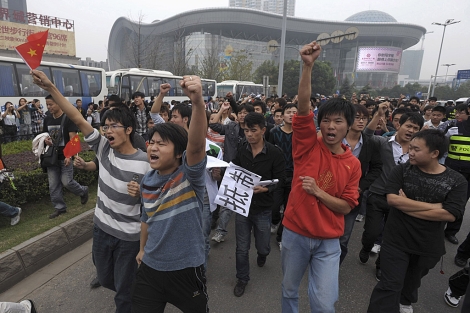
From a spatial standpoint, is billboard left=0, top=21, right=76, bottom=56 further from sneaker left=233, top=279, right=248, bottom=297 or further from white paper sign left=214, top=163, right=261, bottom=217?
sneaker left=233, top=279, right=248, bottom=297

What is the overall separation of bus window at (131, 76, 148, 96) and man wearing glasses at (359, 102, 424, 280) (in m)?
15.5

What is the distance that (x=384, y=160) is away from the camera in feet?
10.7

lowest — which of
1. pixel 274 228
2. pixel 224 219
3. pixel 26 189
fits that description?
pixel 274 228

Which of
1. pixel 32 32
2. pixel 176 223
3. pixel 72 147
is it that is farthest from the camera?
pixel 32 32

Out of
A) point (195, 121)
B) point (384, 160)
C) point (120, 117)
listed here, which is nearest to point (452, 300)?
point (384, 160)

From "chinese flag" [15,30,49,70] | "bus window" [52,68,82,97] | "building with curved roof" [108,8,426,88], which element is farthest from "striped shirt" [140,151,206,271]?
"building with curved roof" [108,8,426,88]

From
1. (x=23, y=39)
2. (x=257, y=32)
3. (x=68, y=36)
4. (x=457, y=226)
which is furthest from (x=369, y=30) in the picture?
(x=457, y=226)

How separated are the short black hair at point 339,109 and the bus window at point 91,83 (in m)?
15.0

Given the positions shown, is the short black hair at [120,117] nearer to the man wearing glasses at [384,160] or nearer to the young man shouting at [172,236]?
the young man shouting at [172,236]

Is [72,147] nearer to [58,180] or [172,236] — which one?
[58,180]

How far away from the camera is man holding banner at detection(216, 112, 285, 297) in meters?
2.83

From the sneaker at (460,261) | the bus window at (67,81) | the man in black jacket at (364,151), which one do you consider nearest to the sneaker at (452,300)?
the sneaker at (460,261)

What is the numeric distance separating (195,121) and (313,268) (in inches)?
52.7

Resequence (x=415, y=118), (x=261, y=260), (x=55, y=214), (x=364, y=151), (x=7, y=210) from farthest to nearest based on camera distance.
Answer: (x=55, y=214) < (x=7, y=210) < (x=261, y=260) < (x=364, y=151) < (x=415, y=118)
